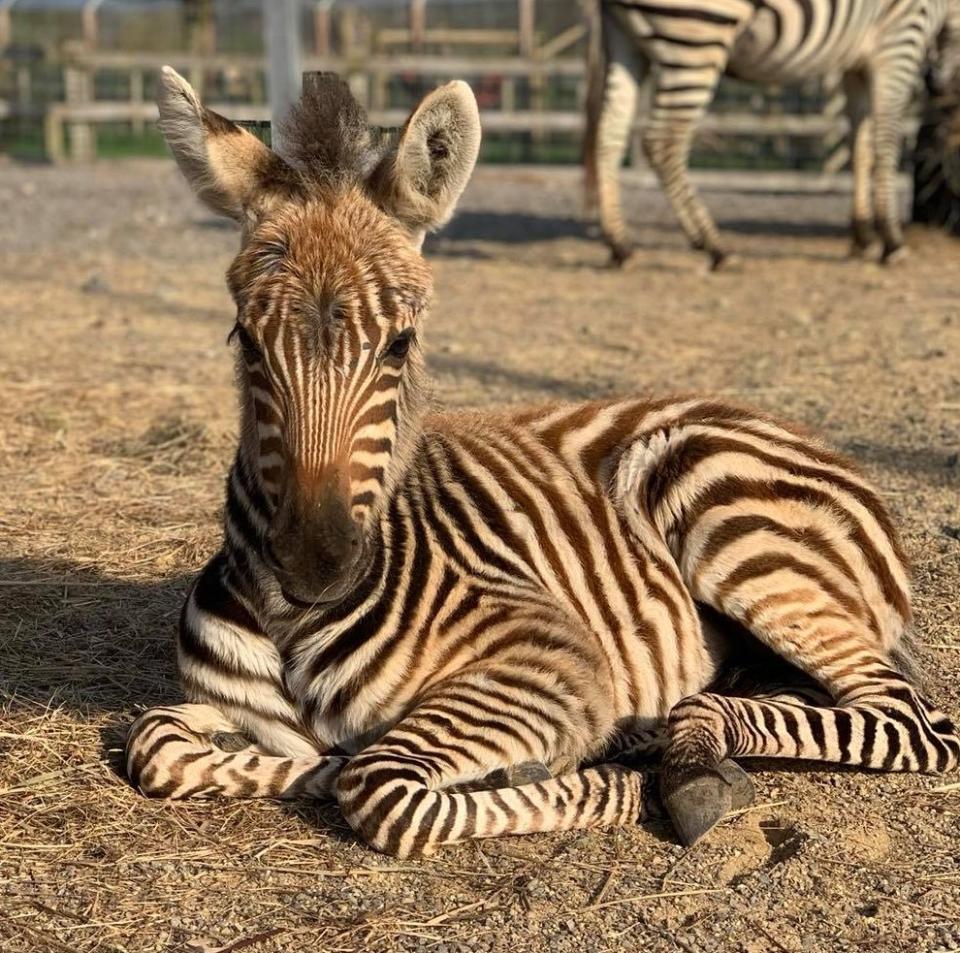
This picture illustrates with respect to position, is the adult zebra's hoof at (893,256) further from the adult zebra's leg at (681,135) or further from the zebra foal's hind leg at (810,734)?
the zebra foal's hind leg at (810,734)

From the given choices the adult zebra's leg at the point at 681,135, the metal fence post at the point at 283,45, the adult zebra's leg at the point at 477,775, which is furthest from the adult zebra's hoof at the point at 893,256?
the adult zebra's leg at the point at 477,775

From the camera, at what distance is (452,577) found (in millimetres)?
4574

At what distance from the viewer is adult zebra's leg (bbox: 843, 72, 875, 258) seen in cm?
1555

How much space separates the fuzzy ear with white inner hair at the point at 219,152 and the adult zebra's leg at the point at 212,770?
1.58 meters

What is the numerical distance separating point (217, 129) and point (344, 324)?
0.81 m

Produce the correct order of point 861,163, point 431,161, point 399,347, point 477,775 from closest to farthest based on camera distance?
point 399,347
point 477,775
point 431,161
point 861,163

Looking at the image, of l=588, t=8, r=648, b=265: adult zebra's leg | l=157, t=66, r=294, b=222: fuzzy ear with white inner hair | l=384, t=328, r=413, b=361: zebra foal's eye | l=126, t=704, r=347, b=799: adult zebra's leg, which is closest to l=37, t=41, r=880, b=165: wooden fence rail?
l=588, t=8, r=648, b=265: adult zebra's leg

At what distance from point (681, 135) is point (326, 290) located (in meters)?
11.3

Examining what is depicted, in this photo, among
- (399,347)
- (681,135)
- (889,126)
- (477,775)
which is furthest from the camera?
(889,126)

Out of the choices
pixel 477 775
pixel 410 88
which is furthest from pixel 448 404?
pixel 410 88

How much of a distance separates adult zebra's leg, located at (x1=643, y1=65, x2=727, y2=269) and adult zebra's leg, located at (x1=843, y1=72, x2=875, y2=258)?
1.68 metres

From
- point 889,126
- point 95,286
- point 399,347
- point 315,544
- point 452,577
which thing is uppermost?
point 399,347

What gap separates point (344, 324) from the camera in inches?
158

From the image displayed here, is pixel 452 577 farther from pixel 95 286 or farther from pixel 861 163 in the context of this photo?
pixel 861 163
